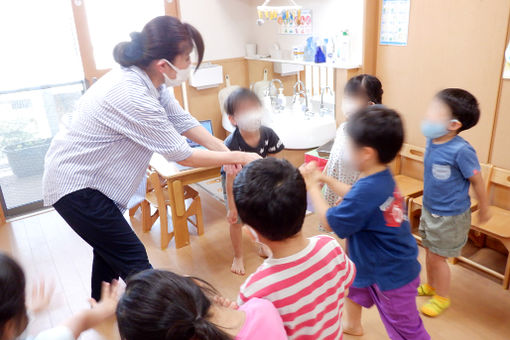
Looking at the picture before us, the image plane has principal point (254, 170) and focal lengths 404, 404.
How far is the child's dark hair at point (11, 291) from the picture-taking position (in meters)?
0.81

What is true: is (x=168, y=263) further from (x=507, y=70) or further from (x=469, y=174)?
(x=507, y=70)

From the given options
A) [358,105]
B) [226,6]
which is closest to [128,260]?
[358,105]

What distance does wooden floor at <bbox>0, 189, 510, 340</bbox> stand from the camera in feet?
6.27

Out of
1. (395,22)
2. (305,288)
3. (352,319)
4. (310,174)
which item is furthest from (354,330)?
(395,22)

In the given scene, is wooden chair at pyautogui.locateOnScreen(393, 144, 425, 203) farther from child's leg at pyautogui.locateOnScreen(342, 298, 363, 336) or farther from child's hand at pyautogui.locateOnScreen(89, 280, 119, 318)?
child's hand at pyautogui.locateOnScreen(89, 280, 119, 318)

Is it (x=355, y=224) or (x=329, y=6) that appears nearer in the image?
(x=355, y=224)

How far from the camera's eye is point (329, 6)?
3.11 m

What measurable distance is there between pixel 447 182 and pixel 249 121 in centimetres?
100

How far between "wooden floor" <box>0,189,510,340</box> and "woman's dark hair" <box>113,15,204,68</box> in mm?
1028

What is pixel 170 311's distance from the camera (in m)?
0.71

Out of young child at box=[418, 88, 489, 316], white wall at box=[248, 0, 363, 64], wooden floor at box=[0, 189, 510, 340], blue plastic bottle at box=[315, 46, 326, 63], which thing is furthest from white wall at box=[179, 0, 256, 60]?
young child at box=[418, 88, 489, 316]

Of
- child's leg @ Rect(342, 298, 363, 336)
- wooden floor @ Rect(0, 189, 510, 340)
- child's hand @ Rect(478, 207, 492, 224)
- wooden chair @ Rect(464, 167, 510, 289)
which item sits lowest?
wooden floor @ Rect(0, 189, 510, 340)

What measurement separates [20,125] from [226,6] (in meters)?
2.10

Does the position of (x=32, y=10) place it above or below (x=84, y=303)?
above
